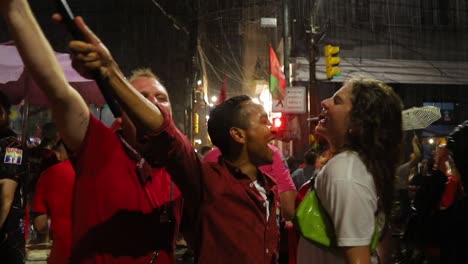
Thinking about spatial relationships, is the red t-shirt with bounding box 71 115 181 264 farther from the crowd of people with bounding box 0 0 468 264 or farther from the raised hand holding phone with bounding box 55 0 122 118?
the raised hand holding phone with bounding box 55 0 122 118

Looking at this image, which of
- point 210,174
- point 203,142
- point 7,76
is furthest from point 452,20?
point 203,142

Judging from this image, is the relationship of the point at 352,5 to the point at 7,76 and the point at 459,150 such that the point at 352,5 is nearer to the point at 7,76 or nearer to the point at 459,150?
the point at 7,76

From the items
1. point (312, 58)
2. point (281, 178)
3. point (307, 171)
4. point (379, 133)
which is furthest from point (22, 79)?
point (312, 58)

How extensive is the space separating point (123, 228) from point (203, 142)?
43.1m

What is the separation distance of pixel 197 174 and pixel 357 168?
2.87 ft

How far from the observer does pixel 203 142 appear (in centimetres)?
4519

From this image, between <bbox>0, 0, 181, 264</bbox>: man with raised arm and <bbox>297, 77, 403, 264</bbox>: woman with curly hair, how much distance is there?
34.2 inches

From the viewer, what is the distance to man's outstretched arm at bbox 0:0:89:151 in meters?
1.83

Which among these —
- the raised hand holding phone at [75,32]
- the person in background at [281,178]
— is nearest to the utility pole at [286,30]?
the person in background at [281,178]

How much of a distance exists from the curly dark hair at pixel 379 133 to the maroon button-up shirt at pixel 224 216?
686 mm

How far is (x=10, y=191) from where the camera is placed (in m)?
4.02

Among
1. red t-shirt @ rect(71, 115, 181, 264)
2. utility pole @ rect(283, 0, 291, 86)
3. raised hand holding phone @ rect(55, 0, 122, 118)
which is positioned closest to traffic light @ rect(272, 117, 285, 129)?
utility pole @ rect(283, 0, 291, 86)

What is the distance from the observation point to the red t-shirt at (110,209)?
2139mm

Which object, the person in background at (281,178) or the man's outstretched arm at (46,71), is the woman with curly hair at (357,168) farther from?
the person in background at (281,178)
